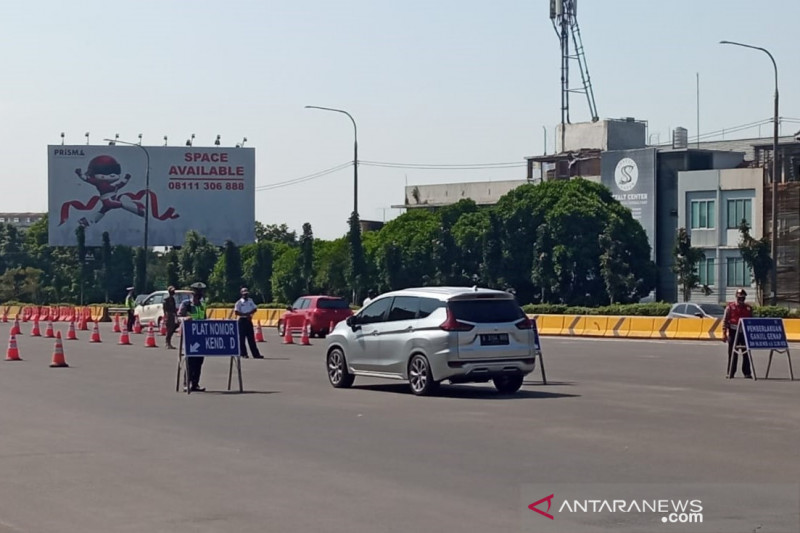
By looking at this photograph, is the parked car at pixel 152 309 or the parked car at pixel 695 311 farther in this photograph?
the parked car at pixel 152 309

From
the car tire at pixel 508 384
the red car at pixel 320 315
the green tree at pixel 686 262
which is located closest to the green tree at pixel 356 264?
the green tree at pixel 686 262

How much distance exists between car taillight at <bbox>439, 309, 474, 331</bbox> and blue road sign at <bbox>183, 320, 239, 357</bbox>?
3774 mm

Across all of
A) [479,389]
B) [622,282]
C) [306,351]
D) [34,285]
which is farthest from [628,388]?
[34,285]

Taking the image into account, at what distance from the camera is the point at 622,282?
75625 mm

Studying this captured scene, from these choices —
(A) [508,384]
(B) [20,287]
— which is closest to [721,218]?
(B) [20,287]

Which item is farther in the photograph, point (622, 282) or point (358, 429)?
point (622, 282)

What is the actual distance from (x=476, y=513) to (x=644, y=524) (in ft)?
4.21

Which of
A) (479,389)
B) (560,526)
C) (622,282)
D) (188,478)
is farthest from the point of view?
(622,282)

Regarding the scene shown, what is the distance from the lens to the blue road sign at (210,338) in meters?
22.0

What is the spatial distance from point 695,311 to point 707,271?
127ft

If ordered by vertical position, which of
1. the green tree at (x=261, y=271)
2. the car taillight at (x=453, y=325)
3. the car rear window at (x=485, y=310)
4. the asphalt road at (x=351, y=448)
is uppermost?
the green tree at (x=261, y=271)

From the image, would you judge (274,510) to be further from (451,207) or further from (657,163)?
(657,163)

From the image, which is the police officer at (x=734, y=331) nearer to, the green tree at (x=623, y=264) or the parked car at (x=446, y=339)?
the parked car at (x=446, y=339)

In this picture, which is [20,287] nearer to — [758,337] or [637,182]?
[637,182]
